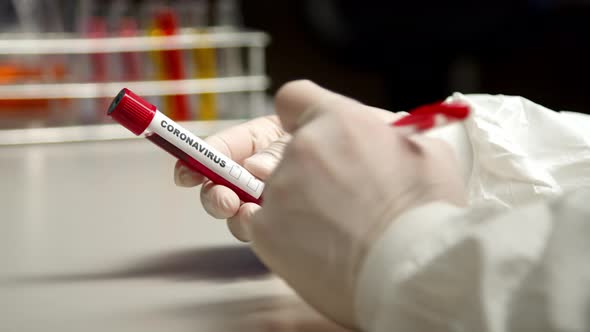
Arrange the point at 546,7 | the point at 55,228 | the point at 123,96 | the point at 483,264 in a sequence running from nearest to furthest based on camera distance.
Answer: the point at 483,264
the point at 123,96
the point at 55,228
the point at 546,7

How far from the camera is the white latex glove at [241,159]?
436 millimetres

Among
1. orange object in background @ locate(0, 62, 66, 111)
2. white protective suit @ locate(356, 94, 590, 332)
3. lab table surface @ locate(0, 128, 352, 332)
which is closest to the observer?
white protective suit @ locate(356, 94, 590, 332)

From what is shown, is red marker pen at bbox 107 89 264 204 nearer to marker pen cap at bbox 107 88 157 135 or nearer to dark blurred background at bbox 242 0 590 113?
marker pen cap at bbox 107 88 157 135

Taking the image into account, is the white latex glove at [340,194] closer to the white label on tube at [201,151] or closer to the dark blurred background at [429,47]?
the white label on tube at [201,151]

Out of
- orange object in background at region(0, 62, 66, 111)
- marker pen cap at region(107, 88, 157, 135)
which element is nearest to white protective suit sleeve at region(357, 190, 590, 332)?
marker pen cap at region(107, 88, 157, 135)

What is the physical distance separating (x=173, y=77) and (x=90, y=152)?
0.48ft

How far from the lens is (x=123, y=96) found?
441mm

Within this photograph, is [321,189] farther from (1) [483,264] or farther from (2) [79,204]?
(2) [79,204]

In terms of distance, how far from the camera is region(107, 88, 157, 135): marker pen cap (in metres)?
0.44

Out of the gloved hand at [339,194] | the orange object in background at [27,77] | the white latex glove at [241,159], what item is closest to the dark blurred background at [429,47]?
the orange object in background at [27,77]

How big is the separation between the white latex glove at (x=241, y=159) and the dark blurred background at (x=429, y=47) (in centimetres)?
91

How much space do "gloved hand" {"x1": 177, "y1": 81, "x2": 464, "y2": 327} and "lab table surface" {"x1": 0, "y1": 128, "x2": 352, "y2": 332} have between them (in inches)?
3.0

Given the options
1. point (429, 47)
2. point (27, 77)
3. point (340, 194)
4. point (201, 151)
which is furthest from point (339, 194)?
point (429, 47)

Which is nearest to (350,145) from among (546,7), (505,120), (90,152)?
(505,120)
